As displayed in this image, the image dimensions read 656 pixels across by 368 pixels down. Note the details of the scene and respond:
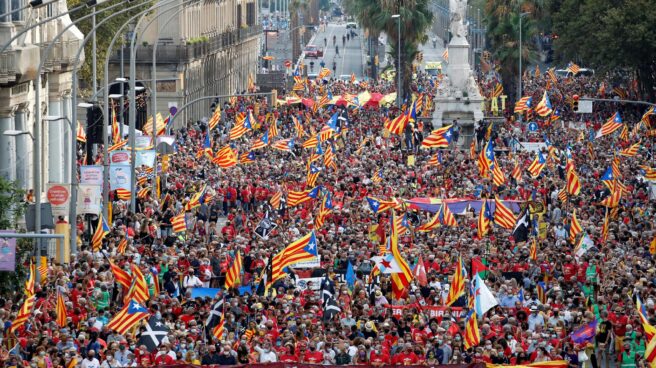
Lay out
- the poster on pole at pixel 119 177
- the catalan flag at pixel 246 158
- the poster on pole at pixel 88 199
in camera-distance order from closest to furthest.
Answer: the poster on pole at pixel 88 199 < the poster on pole at pixel 119 177 < the catalan flag at pixel 246 158

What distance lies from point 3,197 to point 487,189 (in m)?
16.2

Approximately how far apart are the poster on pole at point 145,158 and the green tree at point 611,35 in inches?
1410

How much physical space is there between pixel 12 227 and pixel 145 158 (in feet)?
37.7

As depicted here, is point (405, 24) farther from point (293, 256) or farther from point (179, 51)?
point (293, 256)

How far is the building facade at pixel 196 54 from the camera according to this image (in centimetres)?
8094

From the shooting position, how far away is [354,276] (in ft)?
112

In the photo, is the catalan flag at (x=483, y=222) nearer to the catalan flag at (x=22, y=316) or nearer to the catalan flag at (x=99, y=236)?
the catalan flag at (x=99, y=236)

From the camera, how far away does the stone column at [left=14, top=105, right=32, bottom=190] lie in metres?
49.4

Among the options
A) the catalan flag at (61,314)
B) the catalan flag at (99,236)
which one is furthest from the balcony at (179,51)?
the catalan flag at (61,314)

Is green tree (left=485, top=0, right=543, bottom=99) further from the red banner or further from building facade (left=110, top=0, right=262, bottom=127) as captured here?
the red banner

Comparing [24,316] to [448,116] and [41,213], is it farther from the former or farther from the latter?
[448,116]

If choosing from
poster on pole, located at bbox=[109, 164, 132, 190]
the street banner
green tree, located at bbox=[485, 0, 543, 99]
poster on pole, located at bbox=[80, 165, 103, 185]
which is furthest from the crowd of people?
green tree, located at bbox=[485, 0, 543, 99]

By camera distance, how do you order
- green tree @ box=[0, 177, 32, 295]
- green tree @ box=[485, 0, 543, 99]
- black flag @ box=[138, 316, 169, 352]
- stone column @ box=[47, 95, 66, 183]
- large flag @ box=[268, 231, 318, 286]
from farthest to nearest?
green tree @ box=[485, 0, 543, 99] < stone column @ box=[47, 95, 66, 183] < green tree @ box=[0, 177, 32, 295] < large flag @ box=[268, 231, 318, 286] < black flag @ box=[138, 316, 169, 352]

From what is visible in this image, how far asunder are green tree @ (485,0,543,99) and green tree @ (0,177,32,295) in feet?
174
